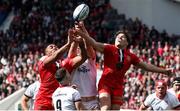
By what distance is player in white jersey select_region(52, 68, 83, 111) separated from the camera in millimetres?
10286

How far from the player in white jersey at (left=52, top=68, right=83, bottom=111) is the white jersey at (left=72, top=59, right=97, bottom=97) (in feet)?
4.46

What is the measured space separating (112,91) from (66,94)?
4.63 feet

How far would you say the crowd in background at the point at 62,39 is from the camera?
21.8 m

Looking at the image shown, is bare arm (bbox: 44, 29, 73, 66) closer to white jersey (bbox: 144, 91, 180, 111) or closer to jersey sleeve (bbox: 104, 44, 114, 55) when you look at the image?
jersey sleeve (bbox: 104, 44, 114, 55)

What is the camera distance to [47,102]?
11.8 meters

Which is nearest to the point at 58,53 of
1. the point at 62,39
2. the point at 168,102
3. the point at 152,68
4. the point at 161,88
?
the point at 152,68

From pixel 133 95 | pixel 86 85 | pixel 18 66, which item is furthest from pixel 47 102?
pixel 18 66

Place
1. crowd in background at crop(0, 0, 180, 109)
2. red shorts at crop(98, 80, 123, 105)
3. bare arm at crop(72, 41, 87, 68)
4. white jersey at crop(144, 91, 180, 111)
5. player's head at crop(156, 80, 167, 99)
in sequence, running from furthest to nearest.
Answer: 1. crowd in background at crop(0, 0, 180, 109)
2. white jersey at crop(144, 91, 180, 111)
3. player's head at crop(156, 80, 167, 99)
4. red shorts at crop(98, 80, 123, 105)
5. bare arm at crop(72, 41, 87, 68)

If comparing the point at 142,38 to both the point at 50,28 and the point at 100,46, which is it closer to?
the point at 50,28

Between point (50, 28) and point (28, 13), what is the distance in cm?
270

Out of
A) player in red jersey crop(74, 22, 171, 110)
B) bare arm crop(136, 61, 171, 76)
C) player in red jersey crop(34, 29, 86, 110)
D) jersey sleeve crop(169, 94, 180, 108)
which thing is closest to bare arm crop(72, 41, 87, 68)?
player in red jersey crop(34, 29, 86, 110)

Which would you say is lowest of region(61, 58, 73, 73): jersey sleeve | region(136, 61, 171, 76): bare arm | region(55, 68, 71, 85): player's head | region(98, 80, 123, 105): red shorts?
region(98, 80, 123, 105): red shorts

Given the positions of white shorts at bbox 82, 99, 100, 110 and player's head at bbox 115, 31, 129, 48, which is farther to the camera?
white shorts at bbox 82, 99, 100, 110

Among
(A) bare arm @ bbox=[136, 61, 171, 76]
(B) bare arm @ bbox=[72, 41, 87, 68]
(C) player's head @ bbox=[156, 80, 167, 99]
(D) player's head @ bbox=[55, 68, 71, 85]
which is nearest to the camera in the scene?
(D) player's head @ bbox=[55, 68, 71, 85]
